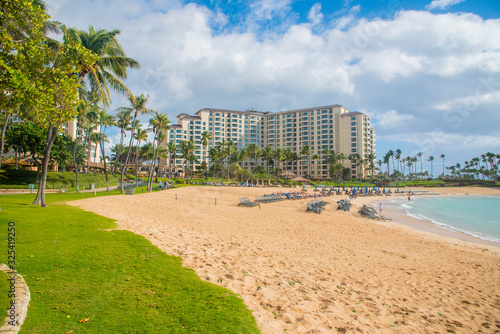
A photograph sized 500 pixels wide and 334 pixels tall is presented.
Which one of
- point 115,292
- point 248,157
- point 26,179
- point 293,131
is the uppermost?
point 293,131

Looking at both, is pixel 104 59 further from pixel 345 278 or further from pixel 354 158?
pixel 354 158

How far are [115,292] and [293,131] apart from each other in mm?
123842

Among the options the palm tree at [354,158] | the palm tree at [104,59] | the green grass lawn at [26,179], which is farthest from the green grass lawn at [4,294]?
the palm tree at [354,158]

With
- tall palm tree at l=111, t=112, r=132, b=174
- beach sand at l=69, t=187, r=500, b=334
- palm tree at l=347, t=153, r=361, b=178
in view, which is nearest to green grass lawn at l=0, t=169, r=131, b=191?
tall palm tree at l=111, t=112, r=132, b=174

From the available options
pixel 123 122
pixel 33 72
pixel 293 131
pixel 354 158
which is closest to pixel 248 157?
pixel 293 131

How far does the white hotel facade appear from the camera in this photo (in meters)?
112

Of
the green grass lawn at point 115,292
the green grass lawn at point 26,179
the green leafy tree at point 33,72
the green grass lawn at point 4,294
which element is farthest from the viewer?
the green grass lawn at point 26,179

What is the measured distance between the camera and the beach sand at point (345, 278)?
18.5ft

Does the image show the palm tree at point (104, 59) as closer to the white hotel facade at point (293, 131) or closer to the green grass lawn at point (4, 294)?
the green grass lawn at point (4, 294)

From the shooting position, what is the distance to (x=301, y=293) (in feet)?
21.6

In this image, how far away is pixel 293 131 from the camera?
125188 mm

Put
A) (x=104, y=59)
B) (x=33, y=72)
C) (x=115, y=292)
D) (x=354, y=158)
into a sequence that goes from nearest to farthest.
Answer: (x=115, y=292) → (x=33, y=72) → (x=104, y=59) → (x=354, y=158)

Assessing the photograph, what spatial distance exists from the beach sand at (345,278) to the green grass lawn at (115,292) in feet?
2.58

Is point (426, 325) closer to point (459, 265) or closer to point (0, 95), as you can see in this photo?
point (459, 265)
